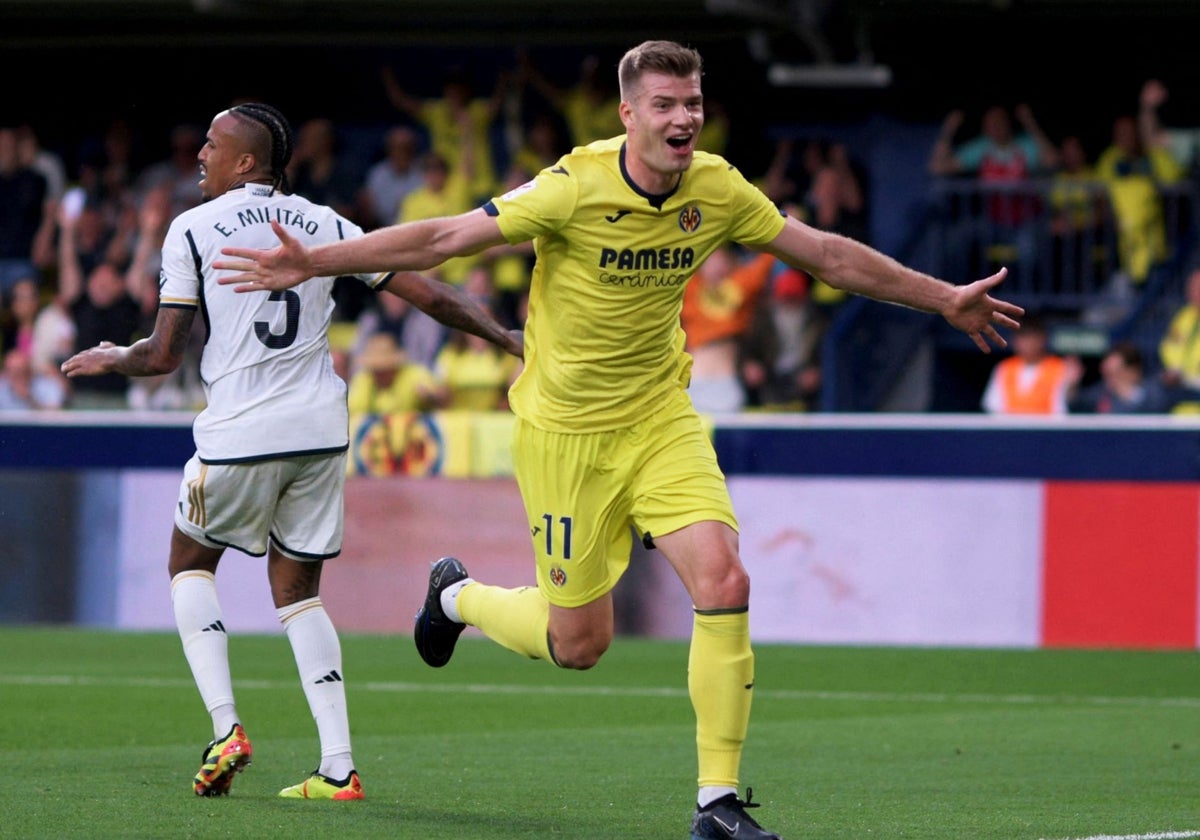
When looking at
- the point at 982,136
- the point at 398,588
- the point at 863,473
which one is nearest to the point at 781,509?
the point at 863,473

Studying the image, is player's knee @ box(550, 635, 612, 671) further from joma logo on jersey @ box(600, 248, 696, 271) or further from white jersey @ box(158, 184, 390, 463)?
joma logo on jersey @ box(600, 248, 696, 271)

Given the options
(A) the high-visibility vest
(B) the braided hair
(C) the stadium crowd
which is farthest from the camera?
(C) the stadium crowd

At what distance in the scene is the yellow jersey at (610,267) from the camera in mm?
6191

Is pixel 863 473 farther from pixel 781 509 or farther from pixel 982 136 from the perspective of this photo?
pixel 982 136

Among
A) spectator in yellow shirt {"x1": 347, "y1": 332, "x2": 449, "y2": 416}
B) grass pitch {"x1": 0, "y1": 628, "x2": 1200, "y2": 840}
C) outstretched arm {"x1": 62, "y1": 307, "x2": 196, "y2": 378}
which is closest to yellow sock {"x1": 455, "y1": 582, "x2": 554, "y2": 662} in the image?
grass pitch {"x1": 0, "y1": 628, "x2": 1200, "y2": 840}

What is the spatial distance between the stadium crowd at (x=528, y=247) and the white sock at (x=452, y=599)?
870cm

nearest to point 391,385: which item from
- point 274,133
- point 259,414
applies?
point 274,133

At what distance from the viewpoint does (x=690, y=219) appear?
6305 millimetres

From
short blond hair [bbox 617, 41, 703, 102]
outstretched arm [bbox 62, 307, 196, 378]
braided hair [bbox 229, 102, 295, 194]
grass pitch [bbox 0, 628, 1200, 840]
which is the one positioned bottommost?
grass pitch [bbox 0, 628, 1200, 840]

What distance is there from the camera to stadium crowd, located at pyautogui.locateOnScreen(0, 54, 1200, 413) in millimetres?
16766

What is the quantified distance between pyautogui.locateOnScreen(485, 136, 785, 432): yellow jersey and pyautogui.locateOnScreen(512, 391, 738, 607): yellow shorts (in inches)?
2.6

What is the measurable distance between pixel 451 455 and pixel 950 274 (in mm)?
4741

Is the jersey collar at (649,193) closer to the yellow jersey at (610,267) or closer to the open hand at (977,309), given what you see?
the yellow jersey at (610,267)

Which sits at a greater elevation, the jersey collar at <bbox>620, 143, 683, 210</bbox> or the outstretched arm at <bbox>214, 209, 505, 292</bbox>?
the jersey collar at <bbox>620, 143, 683, 210</bbox>
